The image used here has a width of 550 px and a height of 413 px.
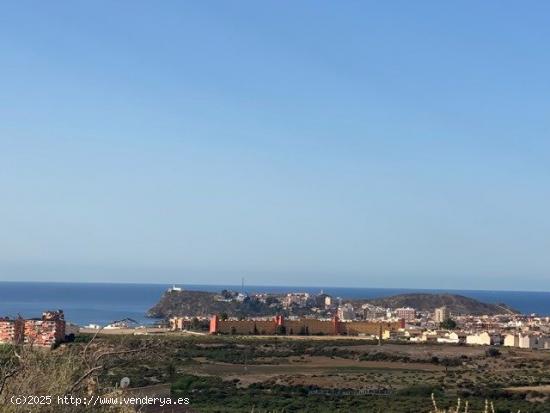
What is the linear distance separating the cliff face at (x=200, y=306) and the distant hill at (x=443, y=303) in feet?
95.3

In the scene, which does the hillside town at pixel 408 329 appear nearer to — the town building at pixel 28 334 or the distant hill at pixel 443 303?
the distant hill at pixel 443 303

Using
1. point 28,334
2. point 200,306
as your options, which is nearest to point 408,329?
point 200,306

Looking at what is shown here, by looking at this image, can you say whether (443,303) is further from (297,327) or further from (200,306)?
(297,327)

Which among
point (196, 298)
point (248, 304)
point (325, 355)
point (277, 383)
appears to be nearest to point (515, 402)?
point (277, 383)

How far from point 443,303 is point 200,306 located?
155 ft

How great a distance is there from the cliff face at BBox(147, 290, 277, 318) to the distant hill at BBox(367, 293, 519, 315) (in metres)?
29.0

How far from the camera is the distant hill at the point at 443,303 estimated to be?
143m

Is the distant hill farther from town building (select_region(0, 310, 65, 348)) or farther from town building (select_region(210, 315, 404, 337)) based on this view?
town building (select_region(0, 310, 65, 348))

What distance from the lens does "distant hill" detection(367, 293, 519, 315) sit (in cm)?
14312

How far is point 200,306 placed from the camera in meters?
132

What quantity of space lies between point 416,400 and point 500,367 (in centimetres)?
1976

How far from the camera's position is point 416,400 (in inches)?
1212

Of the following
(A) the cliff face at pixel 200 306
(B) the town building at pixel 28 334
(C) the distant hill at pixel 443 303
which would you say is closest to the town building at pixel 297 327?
(A) the cliff face at pixel 200 306

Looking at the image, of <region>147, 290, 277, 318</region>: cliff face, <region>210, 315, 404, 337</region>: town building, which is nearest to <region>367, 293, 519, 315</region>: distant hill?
<region>147, 290, 277, 318</region>: cliff face
